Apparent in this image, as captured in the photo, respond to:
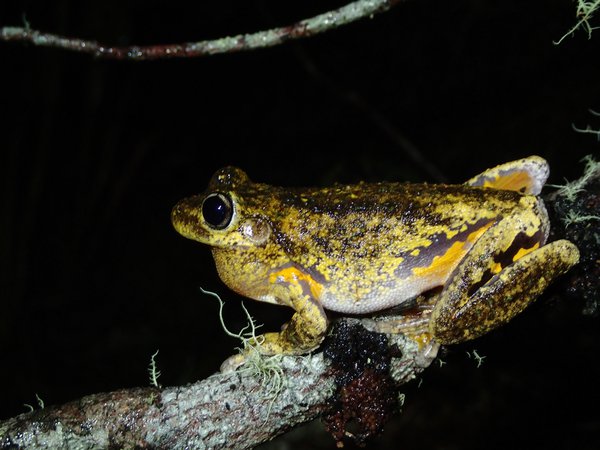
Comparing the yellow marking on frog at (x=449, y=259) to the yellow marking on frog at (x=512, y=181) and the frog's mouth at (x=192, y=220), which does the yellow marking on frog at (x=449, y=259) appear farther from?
the frog's mouth at (x=192, y=220)

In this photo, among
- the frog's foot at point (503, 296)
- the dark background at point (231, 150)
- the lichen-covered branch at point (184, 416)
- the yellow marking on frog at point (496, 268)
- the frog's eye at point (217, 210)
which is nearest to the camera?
the lichen-covered branch at point (184, 416)

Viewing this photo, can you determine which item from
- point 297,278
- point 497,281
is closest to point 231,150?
point 297,278

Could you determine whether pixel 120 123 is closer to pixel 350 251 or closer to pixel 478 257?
pixel 350 251

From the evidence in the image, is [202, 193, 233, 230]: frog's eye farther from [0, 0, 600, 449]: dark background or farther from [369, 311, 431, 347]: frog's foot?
[0, 0, 600, 449]: dark background

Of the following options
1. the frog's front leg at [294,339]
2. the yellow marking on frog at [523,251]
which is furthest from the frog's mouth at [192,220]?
the yellow marking on frog at [523,251]

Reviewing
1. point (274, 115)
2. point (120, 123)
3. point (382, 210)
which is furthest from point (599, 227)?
point (274, 115)

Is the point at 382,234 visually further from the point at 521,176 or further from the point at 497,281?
the point at 521,176
